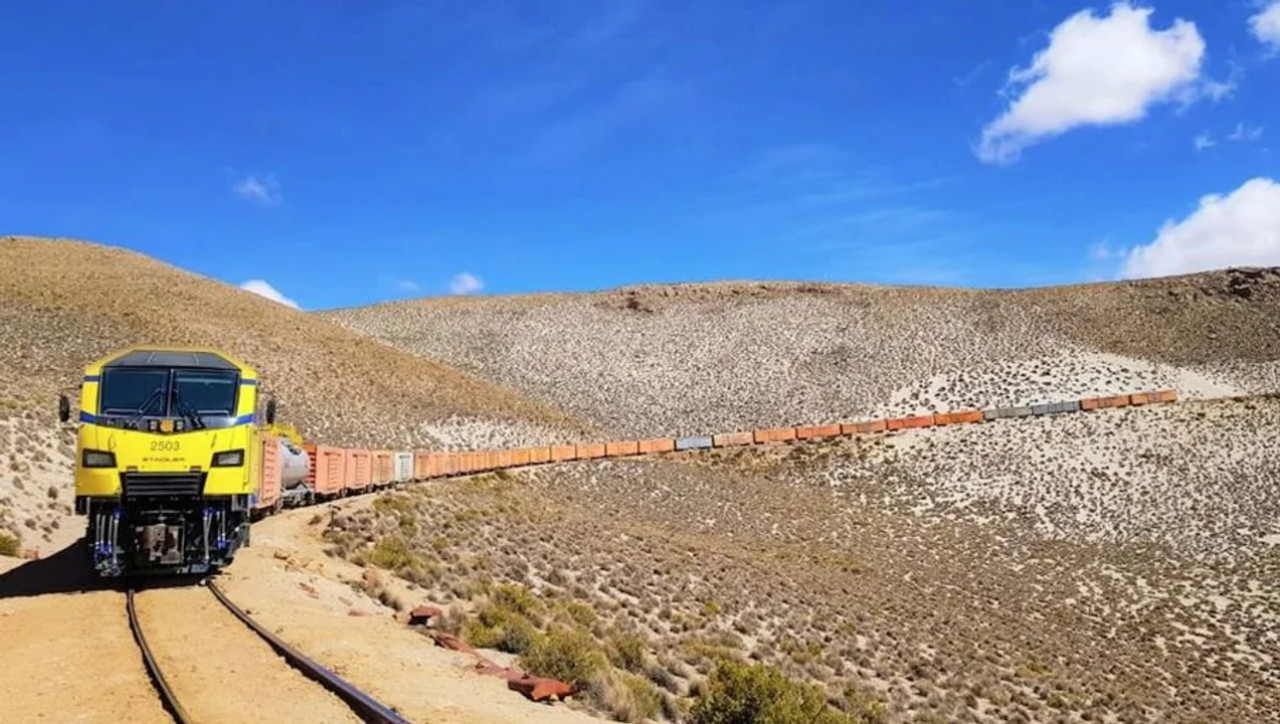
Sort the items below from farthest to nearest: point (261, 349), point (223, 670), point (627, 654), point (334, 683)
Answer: point (261, 349) < point (627, 654) < point (223, 670) < point (334, 683)

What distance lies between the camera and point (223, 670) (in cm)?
1023

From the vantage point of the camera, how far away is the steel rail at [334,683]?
826cm

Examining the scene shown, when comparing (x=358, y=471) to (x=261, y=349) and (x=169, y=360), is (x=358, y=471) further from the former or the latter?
(x=261, y=349)

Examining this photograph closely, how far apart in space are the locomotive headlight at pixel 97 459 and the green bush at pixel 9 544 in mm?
6833

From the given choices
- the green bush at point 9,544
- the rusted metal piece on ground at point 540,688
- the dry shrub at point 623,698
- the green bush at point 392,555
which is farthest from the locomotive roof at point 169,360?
the dry shrub at point 623,698

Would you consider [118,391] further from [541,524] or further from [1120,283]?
[1120,283]

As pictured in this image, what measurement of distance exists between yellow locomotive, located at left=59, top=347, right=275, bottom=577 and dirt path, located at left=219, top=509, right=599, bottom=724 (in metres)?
1.17

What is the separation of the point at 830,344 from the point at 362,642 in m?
82.5

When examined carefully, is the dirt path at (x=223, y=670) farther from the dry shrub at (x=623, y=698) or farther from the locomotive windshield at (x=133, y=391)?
the dry shrub at (x=623, y=698)

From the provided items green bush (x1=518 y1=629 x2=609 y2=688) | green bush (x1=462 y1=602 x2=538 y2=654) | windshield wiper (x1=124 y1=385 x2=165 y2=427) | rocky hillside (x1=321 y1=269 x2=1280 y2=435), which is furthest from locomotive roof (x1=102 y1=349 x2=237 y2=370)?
rocky hillside (x1=321 y1=269 x2=1280 y2=435)

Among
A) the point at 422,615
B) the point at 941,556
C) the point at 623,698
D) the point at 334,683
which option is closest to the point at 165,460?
the point at 422,615

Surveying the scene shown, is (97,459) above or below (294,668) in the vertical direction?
above

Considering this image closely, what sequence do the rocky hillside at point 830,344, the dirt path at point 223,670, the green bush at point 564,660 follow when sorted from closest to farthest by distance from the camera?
the dirt path at point 223,670 → the green bush at point 564,660 → the rocky hillside at point 830,344

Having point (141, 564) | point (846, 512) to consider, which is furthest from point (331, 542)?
point (846, 512)
